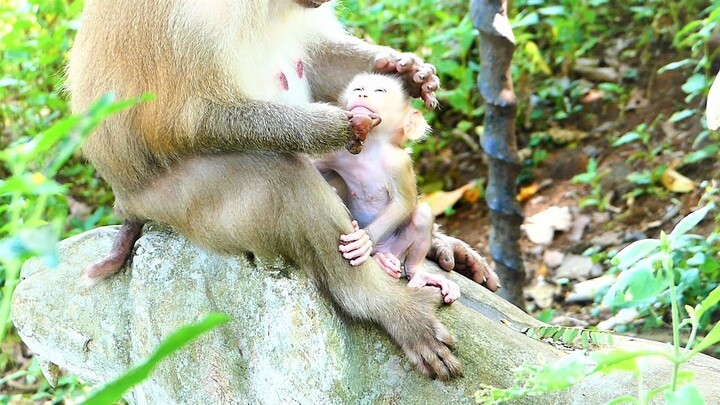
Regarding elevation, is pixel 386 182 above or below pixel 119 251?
above

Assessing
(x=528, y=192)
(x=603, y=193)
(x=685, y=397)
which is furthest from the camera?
(x=528, y=192)

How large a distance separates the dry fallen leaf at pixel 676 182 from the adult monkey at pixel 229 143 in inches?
135

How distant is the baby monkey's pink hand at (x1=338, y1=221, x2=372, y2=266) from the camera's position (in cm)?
337

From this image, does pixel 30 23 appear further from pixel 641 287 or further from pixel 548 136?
pixel 641 287

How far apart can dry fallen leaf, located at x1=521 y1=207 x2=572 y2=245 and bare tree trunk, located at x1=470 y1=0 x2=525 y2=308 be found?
113 cm

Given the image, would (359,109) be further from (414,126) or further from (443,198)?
(443,198)

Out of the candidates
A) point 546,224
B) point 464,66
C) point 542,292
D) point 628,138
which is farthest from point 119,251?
point 464,66

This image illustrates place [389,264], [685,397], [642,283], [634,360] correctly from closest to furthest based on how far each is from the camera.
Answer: [685,397], [634,360], [642,283], [389,264]

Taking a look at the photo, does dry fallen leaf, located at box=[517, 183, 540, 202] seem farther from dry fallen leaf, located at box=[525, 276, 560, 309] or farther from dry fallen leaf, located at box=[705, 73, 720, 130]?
dry fallen leaf, located at box=[705, 73, 720, 130]

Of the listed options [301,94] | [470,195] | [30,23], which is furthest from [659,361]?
[30,23]

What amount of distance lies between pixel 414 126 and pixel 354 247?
0.86 metres

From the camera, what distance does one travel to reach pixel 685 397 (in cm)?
187

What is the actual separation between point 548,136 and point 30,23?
13.7ft

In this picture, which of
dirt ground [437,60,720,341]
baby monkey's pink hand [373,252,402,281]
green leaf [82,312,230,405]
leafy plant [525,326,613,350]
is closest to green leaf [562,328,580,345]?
leafy plant [525,326,613,350]
